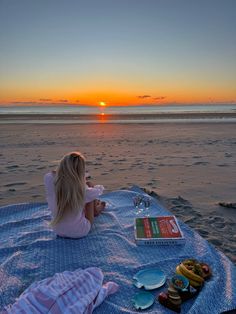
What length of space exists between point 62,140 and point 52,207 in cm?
954

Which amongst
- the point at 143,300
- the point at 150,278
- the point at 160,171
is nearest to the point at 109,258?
the point at 150,278

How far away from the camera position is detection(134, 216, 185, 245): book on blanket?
3.86 metres

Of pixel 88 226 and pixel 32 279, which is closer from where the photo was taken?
pixel 32 279

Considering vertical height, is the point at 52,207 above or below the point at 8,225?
above

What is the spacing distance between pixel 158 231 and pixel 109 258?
0.82 metres

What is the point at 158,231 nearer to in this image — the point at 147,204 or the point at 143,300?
the point at 147,204

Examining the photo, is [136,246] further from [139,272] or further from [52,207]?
[52,207]

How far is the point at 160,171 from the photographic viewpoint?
779 cm

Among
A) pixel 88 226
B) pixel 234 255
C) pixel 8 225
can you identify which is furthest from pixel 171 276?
pixel 8 225

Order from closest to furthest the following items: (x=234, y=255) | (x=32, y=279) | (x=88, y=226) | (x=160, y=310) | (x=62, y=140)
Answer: (x=160, y=310) < (x=32, y=279) < (x=234, y=255) < (x=88, y=226) < (x=62, y=140)

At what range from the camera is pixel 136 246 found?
386 centimetres

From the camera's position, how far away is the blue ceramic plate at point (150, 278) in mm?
3068

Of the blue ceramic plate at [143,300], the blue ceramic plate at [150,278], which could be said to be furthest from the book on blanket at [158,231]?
the blue ceramic plate at [143,300]

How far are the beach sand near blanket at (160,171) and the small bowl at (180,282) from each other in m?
0.99
